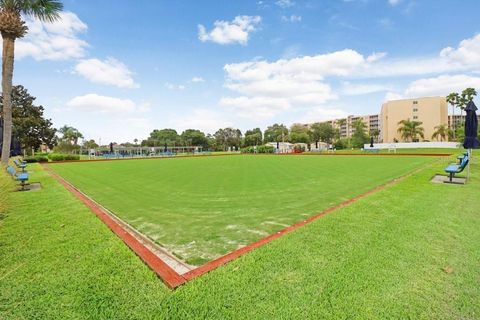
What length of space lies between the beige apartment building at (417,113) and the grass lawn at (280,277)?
80.9 metres

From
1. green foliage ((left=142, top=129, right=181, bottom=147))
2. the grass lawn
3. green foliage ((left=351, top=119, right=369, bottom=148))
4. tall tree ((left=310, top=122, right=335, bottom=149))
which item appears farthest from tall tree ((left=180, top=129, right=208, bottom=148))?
the grass lawn

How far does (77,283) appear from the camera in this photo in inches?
105

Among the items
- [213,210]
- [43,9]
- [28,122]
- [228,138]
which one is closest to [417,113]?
[228,138]

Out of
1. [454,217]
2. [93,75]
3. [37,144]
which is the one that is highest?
[93,75]

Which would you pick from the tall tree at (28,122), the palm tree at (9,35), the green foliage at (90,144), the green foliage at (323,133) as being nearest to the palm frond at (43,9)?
the palm tree at (9,35)

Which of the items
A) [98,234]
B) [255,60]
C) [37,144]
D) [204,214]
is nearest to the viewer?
[98,234]

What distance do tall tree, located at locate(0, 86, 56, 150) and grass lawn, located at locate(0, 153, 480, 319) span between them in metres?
47.2

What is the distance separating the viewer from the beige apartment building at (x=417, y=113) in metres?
68.6

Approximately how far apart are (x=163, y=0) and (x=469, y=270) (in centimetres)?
1910

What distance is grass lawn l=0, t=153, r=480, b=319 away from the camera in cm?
220

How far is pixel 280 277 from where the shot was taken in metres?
2.70

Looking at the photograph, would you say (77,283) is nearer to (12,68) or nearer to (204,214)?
(204,214)

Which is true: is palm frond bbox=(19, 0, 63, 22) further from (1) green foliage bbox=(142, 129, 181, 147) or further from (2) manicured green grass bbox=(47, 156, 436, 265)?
(1) green foliage bbox=(142, 129, 181, 147)

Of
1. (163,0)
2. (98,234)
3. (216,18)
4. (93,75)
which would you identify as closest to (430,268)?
(98,234)
